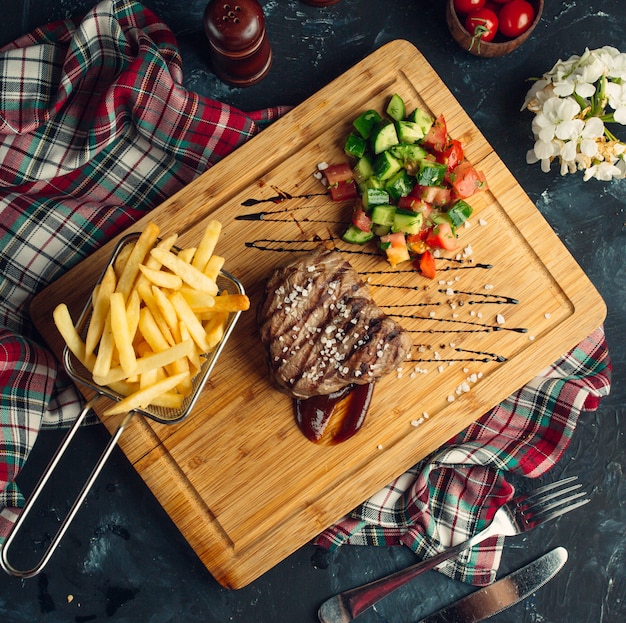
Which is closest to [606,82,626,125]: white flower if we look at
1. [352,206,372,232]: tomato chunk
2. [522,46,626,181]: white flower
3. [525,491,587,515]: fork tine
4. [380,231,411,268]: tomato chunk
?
[522,46,626,181]: white flower

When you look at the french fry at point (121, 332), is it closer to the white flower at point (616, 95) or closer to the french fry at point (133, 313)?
the french fry at point (133, 313)

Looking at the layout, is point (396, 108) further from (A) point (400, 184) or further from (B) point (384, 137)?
(A) point (400, 184)

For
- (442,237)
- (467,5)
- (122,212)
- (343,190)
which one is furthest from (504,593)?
(467,5)

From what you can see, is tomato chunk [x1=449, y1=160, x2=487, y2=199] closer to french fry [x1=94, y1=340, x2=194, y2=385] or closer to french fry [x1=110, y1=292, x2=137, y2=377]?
french fry [x1=94, y1=340, x2=194, y2=385]

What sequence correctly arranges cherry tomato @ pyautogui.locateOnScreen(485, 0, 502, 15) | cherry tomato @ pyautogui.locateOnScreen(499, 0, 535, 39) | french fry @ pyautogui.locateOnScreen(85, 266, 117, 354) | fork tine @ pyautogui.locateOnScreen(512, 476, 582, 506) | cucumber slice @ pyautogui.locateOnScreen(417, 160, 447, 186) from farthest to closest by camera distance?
fork tine @ pyautogui.locateOnScreen(512, 476, 582, 506), cherry tomato @ pyautogui.locateOnScreen(485, 0, 502, 15), cherry tomato @ pyautogui.locateOnScreen(499, 0, 535, 39), cucumber slice @ pyautogui.locateOnScreen(417, 160, 447, 186), french fry @ pyautogui.locateOnScreen(85, 266, 117, 354)

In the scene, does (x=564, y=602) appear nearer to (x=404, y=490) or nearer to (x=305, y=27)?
(x=404, y=490)

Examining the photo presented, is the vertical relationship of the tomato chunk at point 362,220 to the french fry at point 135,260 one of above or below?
below

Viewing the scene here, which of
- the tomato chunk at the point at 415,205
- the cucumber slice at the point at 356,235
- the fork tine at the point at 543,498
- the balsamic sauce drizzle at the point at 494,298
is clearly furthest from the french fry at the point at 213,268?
the fork tine at the point at 543,498
